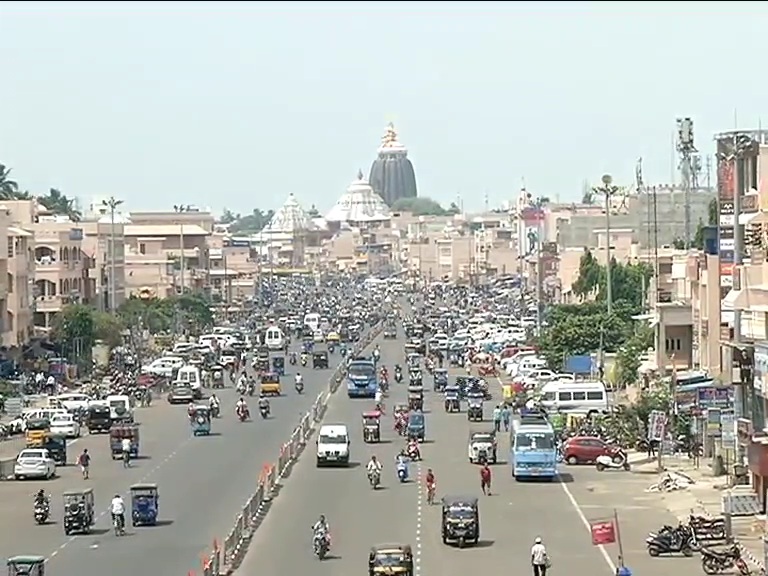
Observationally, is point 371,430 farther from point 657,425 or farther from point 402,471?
point 657,425

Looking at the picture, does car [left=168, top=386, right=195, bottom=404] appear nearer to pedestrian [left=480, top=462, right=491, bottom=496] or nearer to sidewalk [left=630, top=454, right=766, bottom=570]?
sidewalk [left=630, top=454, right=766, bottom=570]

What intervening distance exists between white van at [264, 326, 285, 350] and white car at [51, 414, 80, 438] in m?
49.6

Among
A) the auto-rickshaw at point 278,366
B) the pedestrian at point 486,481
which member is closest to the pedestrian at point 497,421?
the pedestrian at point 486,481

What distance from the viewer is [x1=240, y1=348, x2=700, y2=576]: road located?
34.8 meters

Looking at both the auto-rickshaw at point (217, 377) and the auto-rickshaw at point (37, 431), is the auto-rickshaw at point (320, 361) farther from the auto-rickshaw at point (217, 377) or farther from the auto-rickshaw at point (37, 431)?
the auto-rickshaw at point (37, 431)

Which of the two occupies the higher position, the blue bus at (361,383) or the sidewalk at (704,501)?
the blue bus at (361,383)

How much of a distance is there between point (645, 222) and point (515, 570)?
316ft

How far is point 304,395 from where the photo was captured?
7919cm

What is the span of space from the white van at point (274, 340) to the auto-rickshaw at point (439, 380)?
26.7 m

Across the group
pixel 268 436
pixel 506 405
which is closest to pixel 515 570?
pixel 268 436

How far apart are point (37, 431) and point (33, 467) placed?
349 inches

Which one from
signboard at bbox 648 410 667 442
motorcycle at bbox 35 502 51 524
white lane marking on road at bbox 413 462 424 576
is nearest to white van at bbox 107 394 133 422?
white lane marking on road at bbox 413 462 424 576

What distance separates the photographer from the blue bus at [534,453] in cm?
4856

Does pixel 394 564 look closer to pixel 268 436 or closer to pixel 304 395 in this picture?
pixel 268 436
